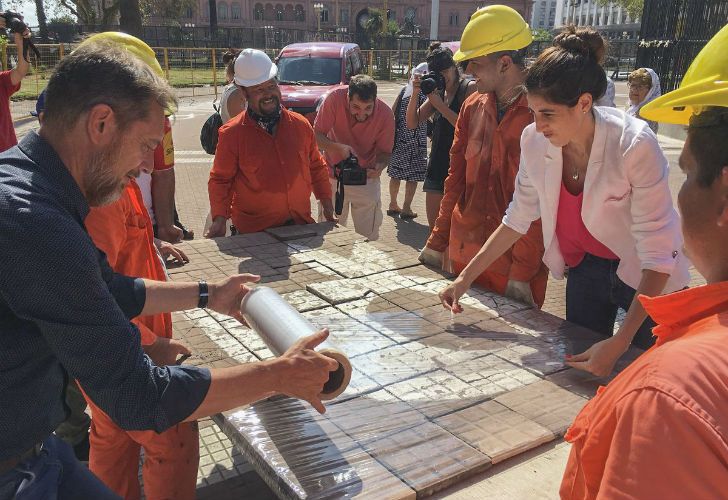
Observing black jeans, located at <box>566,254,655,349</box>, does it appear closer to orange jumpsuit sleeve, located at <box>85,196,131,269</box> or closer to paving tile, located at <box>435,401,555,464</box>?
paving tile, located at <box>435,401,555,464</box>

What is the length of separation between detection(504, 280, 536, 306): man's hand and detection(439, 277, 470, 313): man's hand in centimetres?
33

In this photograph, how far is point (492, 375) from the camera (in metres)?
2.05

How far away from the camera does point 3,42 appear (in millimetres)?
Result: 13266

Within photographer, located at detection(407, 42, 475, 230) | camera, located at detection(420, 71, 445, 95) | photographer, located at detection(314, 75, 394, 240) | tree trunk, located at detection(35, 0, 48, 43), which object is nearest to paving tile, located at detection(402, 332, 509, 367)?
photographer, located at detection(407, 42, 475, 230)

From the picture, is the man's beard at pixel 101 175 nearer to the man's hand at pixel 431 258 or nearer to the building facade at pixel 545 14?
the man's hand at pixel 431 258

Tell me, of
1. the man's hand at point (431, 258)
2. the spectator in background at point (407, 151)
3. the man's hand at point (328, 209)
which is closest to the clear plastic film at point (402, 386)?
the man's hand at point (431, 258)

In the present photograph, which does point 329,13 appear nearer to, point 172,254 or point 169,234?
point 169,234

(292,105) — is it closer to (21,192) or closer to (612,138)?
(612,138)

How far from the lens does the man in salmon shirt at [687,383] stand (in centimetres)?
75

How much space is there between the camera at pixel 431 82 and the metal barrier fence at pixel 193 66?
10723mm

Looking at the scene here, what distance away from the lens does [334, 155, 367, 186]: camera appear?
192 inches

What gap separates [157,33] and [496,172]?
42.0 metres

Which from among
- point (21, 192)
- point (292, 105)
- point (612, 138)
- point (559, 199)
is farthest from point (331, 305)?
point (292, 105)

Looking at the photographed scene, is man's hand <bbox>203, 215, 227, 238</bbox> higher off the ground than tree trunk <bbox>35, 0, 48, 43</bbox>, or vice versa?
tree trunk <bbox>35, 0, 48, 43</bbox>
